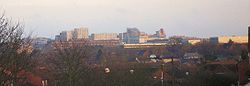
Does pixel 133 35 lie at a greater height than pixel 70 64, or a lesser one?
greater

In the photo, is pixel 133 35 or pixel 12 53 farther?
pixel 133 35

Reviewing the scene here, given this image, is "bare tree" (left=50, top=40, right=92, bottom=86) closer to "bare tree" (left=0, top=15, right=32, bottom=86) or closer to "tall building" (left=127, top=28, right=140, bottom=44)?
"bare tree" (left=0, top=15, right=32, bottom=86)

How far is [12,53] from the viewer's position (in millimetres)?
18656

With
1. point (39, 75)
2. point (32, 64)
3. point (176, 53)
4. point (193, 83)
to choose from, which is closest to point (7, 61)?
point (32, 64)

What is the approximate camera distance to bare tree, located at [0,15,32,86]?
17797mm

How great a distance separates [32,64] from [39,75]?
59.1ft

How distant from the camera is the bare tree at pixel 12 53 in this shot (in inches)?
701

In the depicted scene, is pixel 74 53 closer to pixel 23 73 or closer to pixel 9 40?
pixel 23 73

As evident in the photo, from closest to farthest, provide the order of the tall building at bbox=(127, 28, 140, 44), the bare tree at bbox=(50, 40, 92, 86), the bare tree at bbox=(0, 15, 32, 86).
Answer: the bare tree at bbox=(0, 15, 32, 86), the bare tree at bbox=(50, 40, 92, 86), the tall building at bbox=(127, 28, 140, 44)

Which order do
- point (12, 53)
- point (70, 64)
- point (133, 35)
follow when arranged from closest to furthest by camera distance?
1. point (12, 53)
2. point (70, 64)
3. point (133, 35)

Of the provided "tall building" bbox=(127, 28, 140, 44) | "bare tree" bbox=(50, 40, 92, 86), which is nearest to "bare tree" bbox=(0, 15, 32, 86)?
"bare tree" bbox=(50, 40, 92, 86)

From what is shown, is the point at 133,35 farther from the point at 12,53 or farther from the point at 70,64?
the point at 12,53

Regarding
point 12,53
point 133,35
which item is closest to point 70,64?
point 12,53

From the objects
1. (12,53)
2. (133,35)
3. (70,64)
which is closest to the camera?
(12,53)
